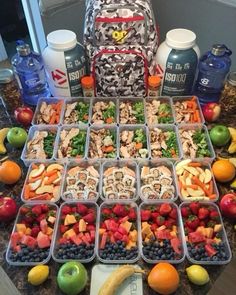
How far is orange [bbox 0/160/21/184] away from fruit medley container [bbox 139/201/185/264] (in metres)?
0.37

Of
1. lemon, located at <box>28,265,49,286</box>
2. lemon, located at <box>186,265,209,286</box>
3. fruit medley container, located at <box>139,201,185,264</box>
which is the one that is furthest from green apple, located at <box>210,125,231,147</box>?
lemon, located at <box>28,265,49,286</box>

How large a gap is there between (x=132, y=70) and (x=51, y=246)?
23.9 inches

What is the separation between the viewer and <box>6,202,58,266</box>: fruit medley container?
30.8 inches

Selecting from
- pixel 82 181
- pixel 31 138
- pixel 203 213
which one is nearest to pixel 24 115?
pixel 31 138

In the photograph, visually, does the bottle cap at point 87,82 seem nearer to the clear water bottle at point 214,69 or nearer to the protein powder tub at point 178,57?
the protein powder tub at point 178,57

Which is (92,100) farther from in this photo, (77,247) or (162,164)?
(77,247)

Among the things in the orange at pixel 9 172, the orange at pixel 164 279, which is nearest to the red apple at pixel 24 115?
the orange at pixel 9 172

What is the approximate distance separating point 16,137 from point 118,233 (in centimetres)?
46

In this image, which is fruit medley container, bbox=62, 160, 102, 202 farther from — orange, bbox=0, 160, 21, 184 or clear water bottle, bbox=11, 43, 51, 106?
clear water bottle, bbox=11, 43, 51, 106

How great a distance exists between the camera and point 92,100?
1.14 m

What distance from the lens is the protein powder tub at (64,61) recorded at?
1043 mm

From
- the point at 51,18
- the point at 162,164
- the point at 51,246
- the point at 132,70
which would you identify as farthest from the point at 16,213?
the point at 51,18

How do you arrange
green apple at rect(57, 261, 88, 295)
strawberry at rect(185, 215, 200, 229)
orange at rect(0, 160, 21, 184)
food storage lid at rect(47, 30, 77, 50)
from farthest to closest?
food storage lid at rect(47, 30, 77, 50) < orange at rect(0, 160, 21, 184) < strawberry at rect(185, 215, 200, 229) < green apple at rect(57, 261, 88, 295)

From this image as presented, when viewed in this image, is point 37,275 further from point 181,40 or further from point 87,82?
point 181,40
